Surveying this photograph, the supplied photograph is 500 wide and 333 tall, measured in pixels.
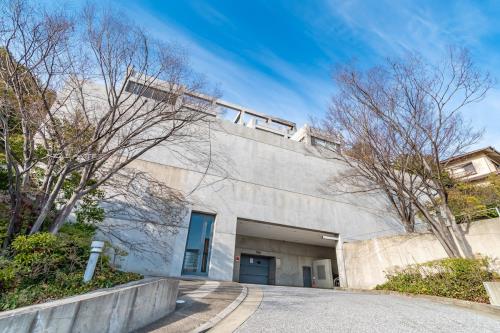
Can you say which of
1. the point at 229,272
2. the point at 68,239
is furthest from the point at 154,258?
the point at 68,239

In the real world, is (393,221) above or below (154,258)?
above

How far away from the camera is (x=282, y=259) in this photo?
46.8 ft

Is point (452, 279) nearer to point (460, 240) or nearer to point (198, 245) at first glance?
point (460, 240)

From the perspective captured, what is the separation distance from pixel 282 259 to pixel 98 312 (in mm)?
12620

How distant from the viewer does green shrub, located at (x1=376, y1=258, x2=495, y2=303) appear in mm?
6082

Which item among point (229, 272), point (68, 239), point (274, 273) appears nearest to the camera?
point (68, 239)

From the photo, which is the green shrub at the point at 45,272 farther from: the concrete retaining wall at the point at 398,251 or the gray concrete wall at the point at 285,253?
the gray concrete wall at the point at 285,253

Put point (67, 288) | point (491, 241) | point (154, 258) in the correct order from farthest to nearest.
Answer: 1. point (154, 258)
2. point (491, 241)
3. point (67, 288)

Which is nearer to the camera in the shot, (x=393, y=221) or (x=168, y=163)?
(x=168, y=163)

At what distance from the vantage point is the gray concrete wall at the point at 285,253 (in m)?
13.7

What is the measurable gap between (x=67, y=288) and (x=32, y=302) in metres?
0.52

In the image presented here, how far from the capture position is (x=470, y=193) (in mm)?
12242

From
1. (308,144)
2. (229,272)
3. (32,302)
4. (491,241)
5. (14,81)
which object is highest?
(308,144)

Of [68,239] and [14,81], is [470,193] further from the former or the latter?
[14,81]
